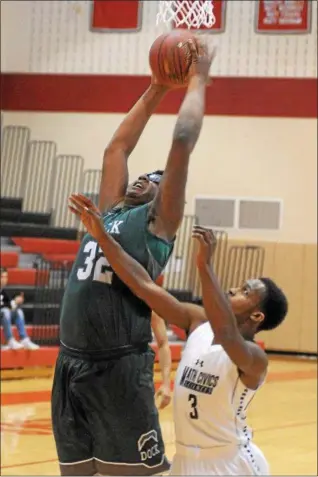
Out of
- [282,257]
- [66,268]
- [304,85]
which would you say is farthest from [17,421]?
[304,85]

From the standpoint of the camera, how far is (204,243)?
321 cm

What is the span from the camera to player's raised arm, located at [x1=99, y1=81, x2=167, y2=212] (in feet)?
13.1

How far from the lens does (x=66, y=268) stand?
13.8m

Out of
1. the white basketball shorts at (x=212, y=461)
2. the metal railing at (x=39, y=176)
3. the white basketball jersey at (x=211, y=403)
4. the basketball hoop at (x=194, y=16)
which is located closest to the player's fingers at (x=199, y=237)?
the white basketball jersey at (x=211, y=403)

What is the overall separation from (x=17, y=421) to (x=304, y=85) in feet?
30.7

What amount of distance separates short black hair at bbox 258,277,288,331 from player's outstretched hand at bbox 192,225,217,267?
1.82 ft

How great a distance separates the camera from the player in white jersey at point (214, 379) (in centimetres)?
356

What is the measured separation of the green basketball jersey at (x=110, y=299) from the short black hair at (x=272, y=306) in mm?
443

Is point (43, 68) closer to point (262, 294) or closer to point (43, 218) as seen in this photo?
point (43, 218)

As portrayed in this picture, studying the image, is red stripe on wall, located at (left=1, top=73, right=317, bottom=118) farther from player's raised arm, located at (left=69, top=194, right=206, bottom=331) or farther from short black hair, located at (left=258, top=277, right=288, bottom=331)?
player's raised arm, located at (left=69, top=194, right=206, bottom=331)

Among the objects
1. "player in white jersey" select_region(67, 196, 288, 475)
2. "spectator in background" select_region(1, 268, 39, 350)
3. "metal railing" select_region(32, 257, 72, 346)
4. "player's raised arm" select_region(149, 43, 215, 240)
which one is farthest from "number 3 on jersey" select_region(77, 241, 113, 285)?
"metal railing" select_region(32, 257, 72, 346)

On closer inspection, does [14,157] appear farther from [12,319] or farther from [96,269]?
[96,269]

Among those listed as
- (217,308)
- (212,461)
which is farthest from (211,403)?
(217,308)

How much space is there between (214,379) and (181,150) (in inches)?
38.9
